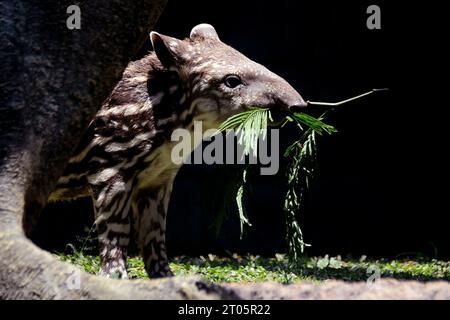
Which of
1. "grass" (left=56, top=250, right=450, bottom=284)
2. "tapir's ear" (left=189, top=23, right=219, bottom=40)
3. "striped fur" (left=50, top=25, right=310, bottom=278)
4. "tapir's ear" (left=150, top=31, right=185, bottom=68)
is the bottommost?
"grass" (left=56, top=250, right=450, bottom=284)

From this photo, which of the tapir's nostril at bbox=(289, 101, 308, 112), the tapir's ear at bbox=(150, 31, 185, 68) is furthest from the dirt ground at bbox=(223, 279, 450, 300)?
the tapir's ear at bbox=(150, 31, 185, 68)

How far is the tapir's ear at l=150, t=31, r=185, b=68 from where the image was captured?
19.5 ft

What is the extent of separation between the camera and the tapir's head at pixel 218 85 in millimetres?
5926

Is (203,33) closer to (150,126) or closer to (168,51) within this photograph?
(168,51)

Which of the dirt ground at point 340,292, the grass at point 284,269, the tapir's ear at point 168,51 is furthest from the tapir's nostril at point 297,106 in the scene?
the dirt ground at point 340,292

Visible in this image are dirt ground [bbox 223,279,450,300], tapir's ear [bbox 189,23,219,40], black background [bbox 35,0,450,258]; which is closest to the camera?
dirt ground [bbox 223,279,450,300]

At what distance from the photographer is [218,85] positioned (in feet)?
19.6

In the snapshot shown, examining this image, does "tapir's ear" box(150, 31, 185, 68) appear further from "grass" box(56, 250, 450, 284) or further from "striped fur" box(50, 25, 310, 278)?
"grass" box(56, 250, 450, 284)

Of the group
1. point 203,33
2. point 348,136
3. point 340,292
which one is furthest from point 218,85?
point 348,136

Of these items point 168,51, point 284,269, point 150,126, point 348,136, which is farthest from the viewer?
point 348,136

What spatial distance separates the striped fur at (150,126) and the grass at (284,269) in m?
0.64

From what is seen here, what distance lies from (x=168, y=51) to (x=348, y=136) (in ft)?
13.1

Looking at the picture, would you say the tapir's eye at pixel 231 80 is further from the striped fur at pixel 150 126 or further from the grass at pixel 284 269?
the grass at pixel 284 269

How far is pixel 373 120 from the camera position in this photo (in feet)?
31.4
